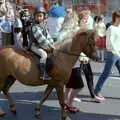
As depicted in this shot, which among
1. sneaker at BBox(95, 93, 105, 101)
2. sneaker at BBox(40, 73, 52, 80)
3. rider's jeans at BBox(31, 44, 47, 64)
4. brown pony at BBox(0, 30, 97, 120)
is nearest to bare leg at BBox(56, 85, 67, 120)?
brown pony at BBox(0, 30, 97, 120)

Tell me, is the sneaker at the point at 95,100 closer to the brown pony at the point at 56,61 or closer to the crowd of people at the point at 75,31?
the crowd of people at the point at 75,31

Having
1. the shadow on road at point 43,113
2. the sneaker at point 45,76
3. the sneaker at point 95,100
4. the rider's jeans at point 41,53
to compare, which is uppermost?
the rider's jeans at point 41,53

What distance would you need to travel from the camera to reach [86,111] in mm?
8602

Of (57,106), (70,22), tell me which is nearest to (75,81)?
(57,106)

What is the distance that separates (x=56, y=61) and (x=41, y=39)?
17.1 inches

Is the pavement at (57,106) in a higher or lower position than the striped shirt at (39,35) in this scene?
lower

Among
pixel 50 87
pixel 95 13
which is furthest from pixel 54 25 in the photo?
pixel 95 13

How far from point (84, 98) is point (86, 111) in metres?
1.07

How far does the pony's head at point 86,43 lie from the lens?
734cm

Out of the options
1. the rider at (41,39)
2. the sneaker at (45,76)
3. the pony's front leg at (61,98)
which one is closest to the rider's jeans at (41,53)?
the rider at (41,39)

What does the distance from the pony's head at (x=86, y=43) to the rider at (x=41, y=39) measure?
42 centimetres

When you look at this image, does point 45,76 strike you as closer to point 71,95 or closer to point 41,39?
point 41,39

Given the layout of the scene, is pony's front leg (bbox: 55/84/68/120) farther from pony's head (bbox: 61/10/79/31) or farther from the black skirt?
pony's head (bbox: 61/10/79/31)

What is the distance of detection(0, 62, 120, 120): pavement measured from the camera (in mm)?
8193
